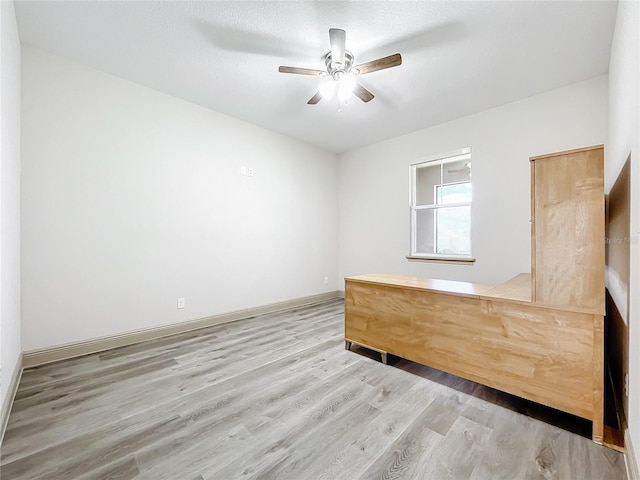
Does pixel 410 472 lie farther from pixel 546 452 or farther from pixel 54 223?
pixel 54 223

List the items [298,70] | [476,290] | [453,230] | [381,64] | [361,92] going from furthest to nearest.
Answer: [453,230] → [361,92] → [298,70] → [381,64] → [476,290]

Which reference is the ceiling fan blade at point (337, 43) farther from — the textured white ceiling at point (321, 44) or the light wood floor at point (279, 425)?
the light wood floor at point (279, 425)

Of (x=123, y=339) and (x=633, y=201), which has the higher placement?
(x=633, y=201)

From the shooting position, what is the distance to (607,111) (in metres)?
2.79

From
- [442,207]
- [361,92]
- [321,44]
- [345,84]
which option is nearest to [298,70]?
[321,44]

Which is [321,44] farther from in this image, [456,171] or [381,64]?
[456,171]

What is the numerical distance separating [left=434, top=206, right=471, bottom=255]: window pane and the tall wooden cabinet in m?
2.31

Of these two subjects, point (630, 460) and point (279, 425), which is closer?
point (630, 460)

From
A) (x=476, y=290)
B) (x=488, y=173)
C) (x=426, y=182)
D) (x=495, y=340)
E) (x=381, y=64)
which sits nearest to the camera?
(x=495, y=340)

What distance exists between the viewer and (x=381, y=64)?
2.19m

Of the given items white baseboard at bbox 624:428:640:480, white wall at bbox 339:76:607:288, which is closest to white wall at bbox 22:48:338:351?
white wall at bbox 339:76:607:288

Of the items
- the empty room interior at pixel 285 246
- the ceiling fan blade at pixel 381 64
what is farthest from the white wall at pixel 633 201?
the ceiling fan blade at pixel 381 64

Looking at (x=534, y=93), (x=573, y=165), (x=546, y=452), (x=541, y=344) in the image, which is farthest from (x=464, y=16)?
(x=546, y=452)

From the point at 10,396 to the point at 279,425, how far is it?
6.18 feet
